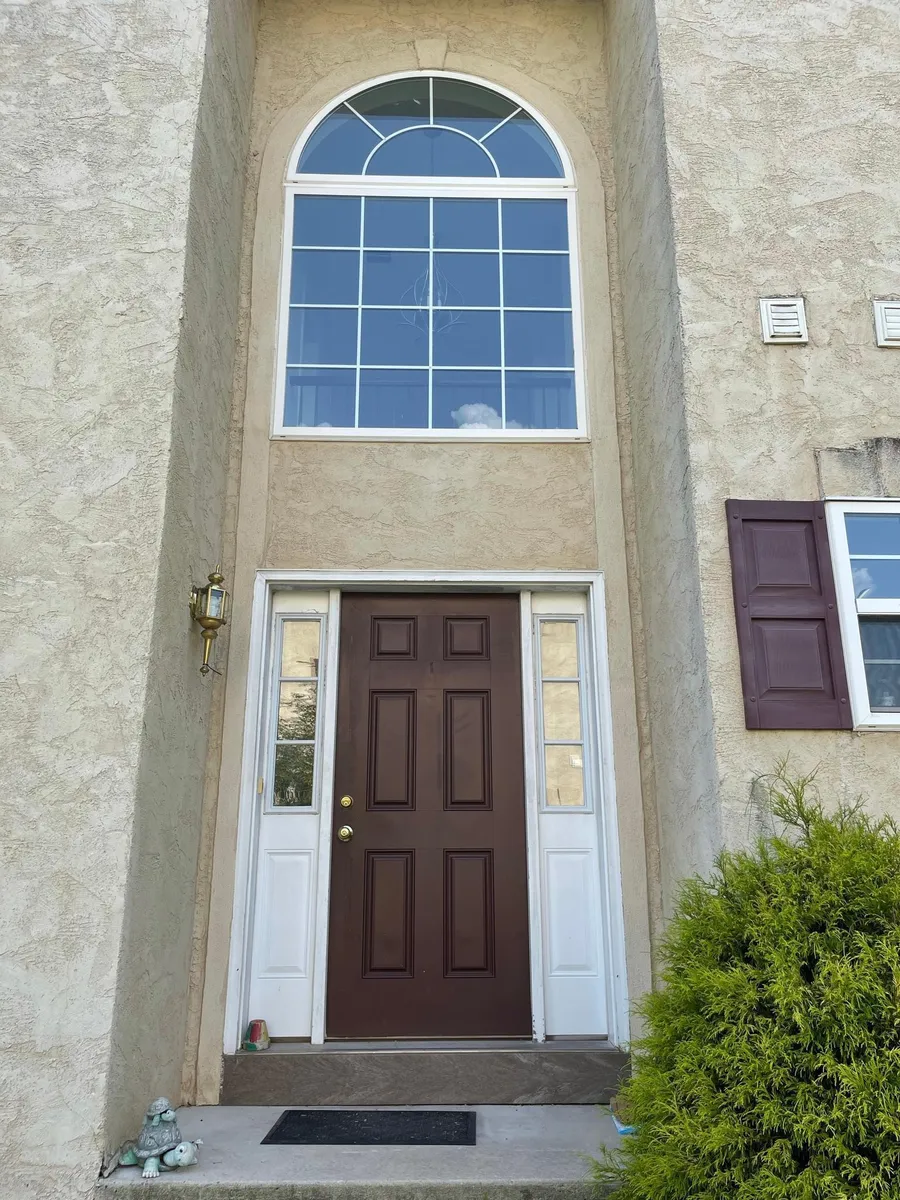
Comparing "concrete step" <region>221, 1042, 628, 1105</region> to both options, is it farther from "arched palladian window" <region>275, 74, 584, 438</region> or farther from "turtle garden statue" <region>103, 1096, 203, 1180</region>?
"arched palladian window" <region>275, 74, 584, 438</region>

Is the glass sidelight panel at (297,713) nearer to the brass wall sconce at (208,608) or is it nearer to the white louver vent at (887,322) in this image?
the brass wall sconce at (208,608)

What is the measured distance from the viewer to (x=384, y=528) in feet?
16.2

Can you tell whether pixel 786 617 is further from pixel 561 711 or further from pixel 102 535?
pixel 102 535

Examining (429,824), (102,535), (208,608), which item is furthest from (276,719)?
(102,535)

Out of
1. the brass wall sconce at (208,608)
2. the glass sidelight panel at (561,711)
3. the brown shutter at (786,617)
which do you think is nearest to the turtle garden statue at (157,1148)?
the brass wall sconce at (208,608)

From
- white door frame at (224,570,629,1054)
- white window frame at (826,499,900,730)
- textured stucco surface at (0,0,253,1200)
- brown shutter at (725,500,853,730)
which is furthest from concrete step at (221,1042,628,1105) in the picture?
white window frame at (826,499,900,730)

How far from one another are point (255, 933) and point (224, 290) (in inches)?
132

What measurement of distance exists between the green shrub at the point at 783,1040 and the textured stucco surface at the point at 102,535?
1932 mm

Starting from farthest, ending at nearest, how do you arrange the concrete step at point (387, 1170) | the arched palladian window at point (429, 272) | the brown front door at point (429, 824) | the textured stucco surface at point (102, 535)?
the arched palladian window at point (429, 272)
the brown front door at point (429, 824)
the textured stucco surface at point (102, 535)
the concrete step at point (387, 1170)

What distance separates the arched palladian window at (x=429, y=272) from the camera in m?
5.24

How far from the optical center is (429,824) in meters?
4.69

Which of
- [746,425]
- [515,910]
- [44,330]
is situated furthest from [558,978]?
[44,330]

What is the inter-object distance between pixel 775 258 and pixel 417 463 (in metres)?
2.06

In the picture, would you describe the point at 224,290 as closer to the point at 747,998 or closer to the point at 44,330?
the point at 44,330
